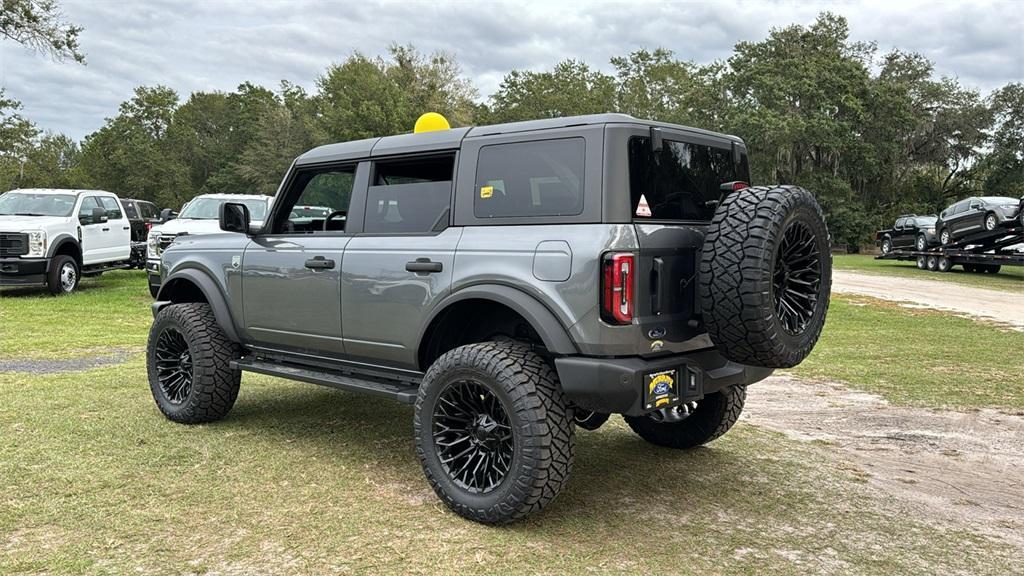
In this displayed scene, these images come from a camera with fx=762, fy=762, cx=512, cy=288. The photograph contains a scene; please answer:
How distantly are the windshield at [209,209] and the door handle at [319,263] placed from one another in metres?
10.2

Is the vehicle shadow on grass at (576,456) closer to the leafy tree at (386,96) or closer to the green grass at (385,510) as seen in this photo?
the green grass at (385,510)

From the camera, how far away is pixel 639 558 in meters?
3.30

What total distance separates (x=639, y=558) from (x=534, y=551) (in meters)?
0.46

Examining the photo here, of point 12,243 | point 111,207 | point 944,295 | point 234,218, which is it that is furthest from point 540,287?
point 944,295

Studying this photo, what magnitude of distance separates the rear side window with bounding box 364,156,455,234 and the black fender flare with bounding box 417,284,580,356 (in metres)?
0.57

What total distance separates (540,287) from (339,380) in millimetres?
1623

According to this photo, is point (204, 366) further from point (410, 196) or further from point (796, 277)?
point (796, 277)

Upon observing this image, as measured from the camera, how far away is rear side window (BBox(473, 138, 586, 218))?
3684mm

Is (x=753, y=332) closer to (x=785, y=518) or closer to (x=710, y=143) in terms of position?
(x=785, y=518)

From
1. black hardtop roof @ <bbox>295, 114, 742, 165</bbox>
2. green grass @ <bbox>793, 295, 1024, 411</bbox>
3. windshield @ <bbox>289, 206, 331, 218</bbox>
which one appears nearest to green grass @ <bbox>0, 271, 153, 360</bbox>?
windshield @ <bbox>289, 206, 331, 218</bbox>

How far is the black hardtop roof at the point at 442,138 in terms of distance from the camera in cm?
372

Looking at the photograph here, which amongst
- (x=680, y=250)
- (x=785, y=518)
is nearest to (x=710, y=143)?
(x=680, y=250)

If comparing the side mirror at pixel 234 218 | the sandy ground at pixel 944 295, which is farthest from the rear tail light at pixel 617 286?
the sandy ground at pixel 944 295

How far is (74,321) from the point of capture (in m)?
10.9
